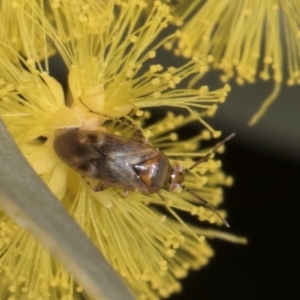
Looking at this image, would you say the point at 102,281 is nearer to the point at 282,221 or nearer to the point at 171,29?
the point at 171,29

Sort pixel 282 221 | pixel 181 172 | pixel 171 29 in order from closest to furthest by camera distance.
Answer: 1. pixel 181 172
2. pixel 171 29
3. pixel 282 221

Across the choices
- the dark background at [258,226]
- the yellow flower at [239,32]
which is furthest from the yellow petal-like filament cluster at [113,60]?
the dark background at [258,226]

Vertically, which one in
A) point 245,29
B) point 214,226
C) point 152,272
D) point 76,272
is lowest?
point 214,226

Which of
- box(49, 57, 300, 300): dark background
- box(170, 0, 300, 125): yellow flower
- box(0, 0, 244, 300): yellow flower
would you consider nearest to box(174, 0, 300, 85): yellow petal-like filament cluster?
box(170, 0, 300, 125): yellow flower

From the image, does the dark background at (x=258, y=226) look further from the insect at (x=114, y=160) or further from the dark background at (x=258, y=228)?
the insect at (x=114, y=160)

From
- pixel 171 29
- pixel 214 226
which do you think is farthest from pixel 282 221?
pixel 171 29

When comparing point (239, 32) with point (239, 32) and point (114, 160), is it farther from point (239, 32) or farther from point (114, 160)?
point (114, 160)

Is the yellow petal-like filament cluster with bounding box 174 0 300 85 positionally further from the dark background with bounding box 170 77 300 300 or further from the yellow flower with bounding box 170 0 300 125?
the dark background with bounding box 170 77 300 300
